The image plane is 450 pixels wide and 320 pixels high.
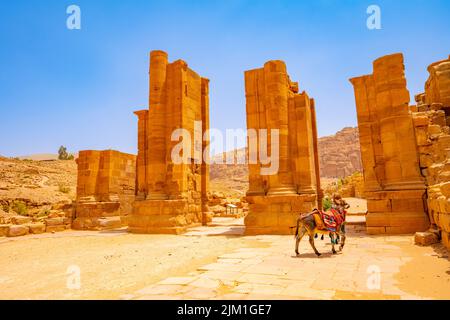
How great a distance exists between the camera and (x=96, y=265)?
20.2ft

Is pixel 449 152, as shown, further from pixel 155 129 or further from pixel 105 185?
pixel 105 185

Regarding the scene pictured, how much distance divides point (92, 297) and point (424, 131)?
1018cm

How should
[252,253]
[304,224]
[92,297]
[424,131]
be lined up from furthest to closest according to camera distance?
[424,131]
[252,253]
[304,224]
[92,297]

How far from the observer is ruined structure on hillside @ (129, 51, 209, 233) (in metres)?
12.0

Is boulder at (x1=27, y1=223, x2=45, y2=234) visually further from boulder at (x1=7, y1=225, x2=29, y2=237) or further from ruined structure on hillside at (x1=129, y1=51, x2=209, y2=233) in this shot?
ruined structure on hillside at (x1=129, y1=51, x2=209, y2=233)

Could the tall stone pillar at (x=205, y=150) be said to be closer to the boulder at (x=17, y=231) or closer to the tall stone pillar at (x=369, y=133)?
the tall stone pillar at (x=369, y=133)

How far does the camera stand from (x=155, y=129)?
42.8ft

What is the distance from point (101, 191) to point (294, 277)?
1443 cm

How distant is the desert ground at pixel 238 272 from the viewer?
3725 millimetres

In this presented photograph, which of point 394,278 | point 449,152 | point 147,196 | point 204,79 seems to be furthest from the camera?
point 204,79

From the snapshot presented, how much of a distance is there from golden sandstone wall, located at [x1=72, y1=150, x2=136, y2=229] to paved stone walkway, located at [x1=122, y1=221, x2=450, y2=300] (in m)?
11.5

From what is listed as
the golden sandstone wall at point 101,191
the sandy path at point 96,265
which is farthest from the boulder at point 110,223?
the sandy path at point 96,265

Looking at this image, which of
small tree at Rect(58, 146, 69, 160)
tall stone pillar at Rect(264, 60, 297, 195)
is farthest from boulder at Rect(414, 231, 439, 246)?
small tree at Rect(58, 146, 69, 160)

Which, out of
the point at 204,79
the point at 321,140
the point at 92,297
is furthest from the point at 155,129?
the point at 321,140
